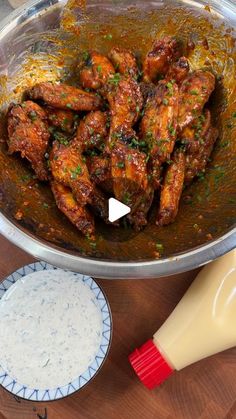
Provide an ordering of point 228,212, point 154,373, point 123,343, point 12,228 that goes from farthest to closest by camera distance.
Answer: point 123,343 → point 154,373 → point 228,212 → point 12,228

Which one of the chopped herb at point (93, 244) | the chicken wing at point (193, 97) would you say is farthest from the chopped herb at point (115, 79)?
the chopped herb at point (93, 244)

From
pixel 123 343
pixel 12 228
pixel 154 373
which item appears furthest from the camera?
pixel 123 343

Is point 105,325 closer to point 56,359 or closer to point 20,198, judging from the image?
point 56,359

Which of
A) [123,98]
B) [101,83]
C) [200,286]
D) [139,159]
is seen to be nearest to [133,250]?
[139,159]

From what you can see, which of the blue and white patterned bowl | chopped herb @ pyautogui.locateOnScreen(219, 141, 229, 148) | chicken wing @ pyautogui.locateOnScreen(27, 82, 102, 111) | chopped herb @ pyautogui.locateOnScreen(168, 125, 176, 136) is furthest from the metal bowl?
the blue and white patterned bowl

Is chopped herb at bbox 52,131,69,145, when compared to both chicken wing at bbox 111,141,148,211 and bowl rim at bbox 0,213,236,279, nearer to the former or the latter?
chicken wing at bbox 111,141,148,211

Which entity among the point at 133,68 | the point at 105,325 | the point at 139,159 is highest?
the point at 133,68

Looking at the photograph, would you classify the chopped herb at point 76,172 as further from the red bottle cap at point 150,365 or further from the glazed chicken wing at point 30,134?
the red bottle cap at point 150,365

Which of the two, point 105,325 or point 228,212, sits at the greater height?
point 228,212
